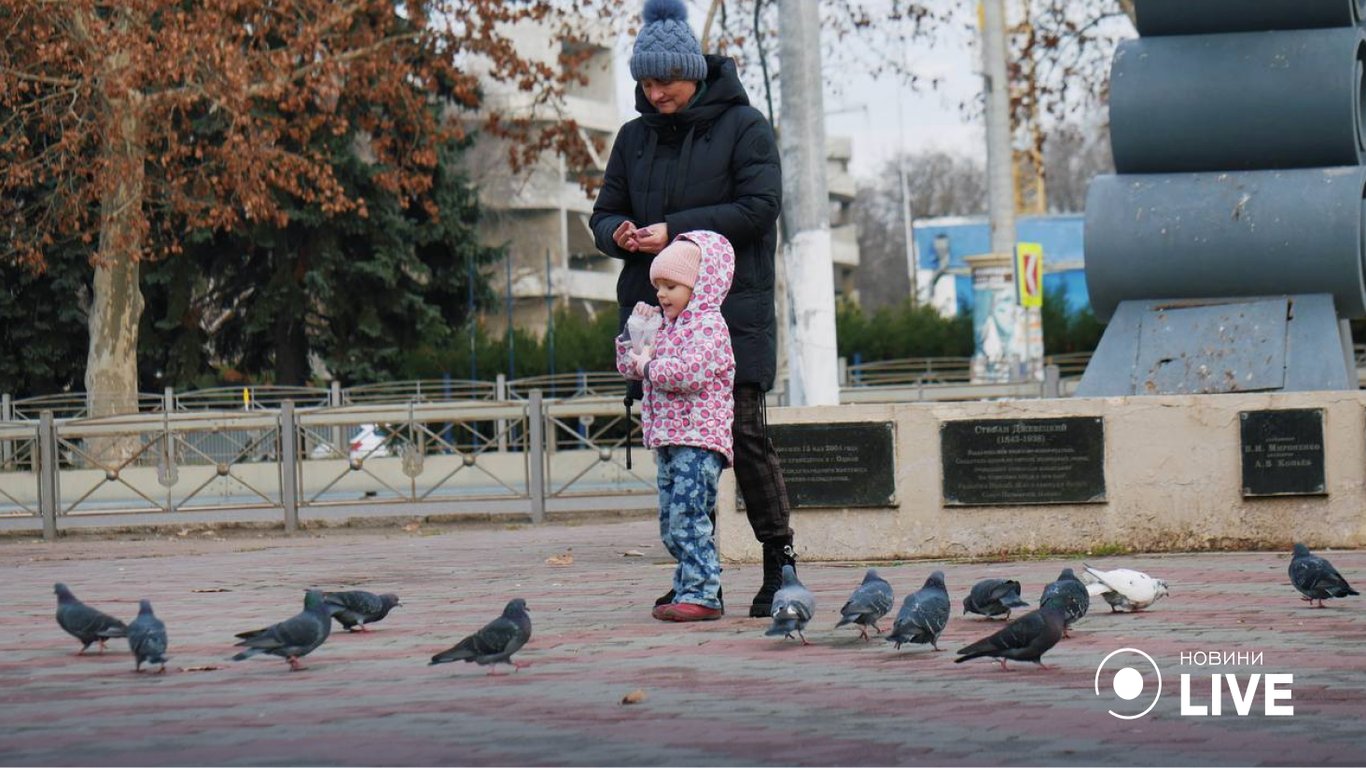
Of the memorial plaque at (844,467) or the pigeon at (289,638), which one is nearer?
the pigeon at (289,638)

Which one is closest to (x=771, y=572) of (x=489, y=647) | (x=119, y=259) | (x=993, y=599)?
(x=993, y=599)

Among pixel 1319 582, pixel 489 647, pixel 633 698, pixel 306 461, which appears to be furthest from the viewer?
pixel 306 461

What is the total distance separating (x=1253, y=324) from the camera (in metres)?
11.5

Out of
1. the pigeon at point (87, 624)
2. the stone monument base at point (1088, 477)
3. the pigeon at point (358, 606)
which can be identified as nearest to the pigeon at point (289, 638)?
the pigeon at point (87, 624)

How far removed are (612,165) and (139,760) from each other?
3816mm

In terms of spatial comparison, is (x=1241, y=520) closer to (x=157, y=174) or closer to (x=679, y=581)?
(x=679, y=581)

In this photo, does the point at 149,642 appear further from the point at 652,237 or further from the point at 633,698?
the point at 652,237

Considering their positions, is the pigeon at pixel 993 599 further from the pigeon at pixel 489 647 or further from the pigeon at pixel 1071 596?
the pigeon at pixel 489 647

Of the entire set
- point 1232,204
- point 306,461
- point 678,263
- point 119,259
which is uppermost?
point 119,259

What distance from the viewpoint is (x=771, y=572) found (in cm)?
798

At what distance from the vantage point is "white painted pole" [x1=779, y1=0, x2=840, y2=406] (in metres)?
12.3

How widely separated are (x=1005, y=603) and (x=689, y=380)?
138 cm

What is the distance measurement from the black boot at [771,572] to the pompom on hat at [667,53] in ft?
5.79

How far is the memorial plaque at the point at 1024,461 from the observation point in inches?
422
